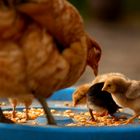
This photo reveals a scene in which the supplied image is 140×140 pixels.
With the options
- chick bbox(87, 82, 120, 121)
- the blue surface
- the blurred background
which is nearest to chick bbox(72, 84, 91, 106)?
→ chick bbox(87, 82, 120, 121)

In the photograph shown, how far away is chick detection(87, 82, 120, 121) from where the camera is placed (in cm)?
212

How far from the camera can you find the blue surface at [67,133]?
1651 millimetres

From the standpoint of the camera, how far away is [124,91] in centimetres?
207

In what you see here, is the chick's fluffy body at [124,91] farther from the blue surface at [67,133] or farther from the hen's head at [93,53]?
the blue surface at [67,133]

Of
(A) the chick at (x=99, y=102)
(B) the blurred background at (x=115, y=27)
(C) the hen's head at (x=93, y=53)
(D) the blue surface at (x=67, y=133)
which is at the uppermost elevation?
(B) the blurred background at (x=115, y=27)

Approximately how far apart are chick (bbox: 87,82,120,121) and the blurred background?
231 inches

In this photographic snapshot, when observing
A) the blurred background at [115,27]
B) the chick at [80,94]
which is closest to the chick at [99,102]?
the chick at [80,94]

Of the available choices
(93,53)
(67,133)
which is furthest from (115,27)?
(67,133)

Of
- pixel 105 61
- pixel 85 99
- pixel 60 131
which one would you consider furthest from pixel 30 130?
pixel 105 61

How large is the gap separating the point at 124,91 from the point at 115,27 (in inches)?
416

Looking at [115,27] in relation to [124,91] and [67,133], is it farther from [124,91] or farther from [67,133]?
[67,133]

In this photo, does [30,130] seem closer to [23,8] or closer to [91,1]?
[23,8]

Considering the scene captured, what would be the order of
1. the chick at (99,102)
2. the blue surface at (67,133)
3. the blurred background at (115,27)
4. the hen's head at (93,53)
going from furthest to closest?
the blurred background at (115,27)
the chick at (99,102)
the hen's head at (93,53)
the blue surface at (67,133)

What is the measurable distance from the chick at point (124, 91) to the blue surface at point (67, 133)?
310mm
